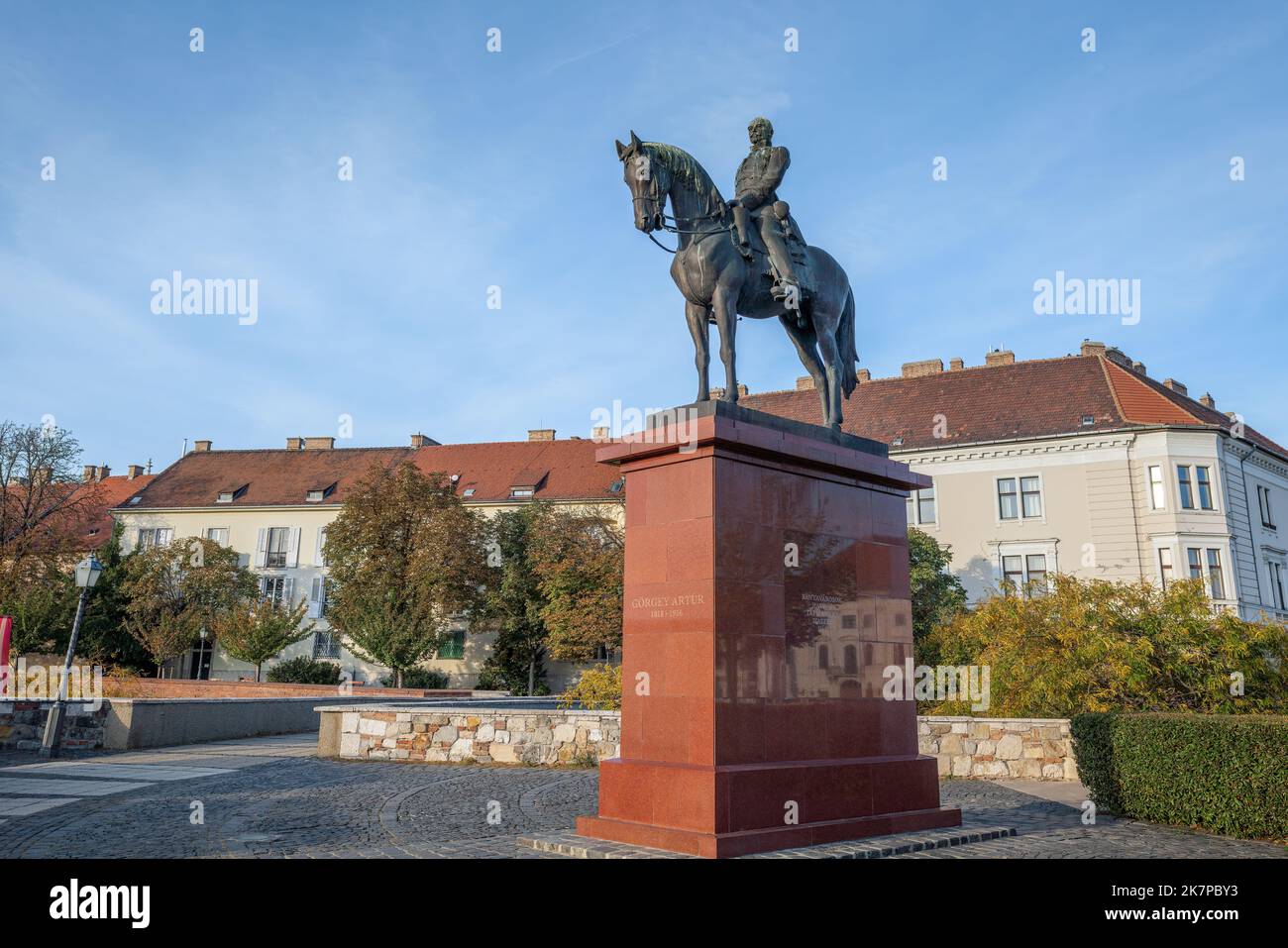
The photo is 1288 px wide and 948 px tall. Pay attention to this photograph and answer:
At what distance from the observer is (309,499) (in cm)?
5388

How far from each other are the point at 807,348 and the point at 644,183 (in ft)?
9.26

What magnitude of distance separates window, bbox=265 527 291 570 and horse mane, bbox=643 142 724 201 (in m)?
49.4

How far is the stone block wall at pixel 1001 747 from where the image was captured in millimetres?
14180

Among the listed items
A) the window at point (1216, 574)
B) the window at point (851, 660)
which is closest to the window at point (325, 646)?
the window at point (1216, 574)

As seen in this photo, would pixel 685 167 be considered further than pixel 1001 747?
No

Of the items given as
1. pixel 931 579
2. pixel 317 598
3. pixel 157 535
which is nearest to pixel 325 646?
pixel 317 598

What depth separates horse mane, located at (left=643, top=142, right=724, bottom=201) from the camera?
9125 mm

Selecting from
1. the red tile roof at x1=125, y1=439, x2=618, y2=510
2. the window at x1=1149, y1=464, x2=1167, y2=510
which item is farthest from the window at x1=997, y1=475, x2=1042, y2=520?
the red tile roof at x1=125, y1=439, x2=618, y2=510

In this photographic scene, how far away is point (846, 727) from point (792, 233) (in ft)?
16.5

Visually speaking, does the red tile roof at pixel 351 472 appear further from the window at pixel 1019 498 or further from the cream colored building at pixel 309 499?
the window at pixel 1019 498

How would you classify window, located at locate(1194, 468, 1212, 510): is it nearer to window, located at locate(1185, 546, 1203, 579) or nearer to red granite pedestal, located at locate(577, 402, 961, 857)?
window, located at locate(1185, 546, 1203, 579)

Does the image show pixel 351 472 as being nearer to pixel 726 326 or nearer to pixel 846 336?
pixel 846 336

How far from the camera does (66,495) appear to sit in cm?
4391

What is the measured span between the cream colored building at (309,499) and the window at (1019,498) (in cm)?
A: 1847
